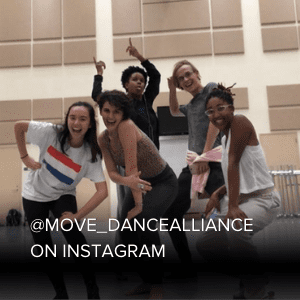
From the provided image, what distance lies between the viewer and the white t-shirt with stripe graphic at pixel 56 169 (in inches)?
58.7

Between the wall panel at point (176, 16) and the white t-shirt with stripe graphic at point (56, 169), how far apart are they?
3434mm

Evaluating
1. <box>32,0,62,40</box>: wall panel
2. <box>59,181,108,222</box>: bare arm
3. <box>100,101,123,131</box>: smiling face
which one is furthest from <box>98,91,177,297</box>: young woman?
<box>32,0,62,40</box>: wall panel

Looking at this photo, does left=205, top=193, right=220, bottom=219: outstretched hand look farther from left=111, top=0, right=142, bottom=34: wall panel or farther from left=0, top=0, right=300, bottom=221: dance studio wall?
left=111, top=0, right=142, bottom=34: wall panel

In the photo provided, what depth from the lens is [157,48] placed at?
4.52 m

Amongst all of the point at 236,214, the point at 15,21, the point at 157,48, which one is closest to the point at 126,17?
the point at 157,48

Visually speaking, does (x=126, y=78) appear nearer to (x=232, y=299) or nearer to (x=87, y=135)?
(x=87, y=135)

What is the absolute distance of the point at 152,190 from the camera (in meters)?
1.45

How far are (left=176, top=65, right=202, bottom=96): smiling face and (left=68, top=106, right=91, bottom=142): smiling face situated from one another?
609 millimetres

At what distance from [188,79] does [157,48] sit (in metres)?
2.89

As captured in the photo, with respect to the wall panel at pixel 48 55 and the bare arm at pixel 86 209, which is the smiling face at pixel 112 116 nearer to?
the bare arm at pixel 86 209

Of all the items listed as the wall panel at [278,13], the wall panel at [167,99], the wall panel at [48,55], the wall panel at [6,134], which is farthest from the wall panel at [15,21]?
the wall panel at [278,13]

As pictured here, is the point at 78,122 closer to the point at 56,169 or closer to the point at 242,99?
the point at 56,169

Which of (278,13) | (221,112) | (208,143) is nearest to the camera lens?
(221,112)

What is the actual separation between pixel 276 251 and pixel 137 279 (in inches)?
33.0
